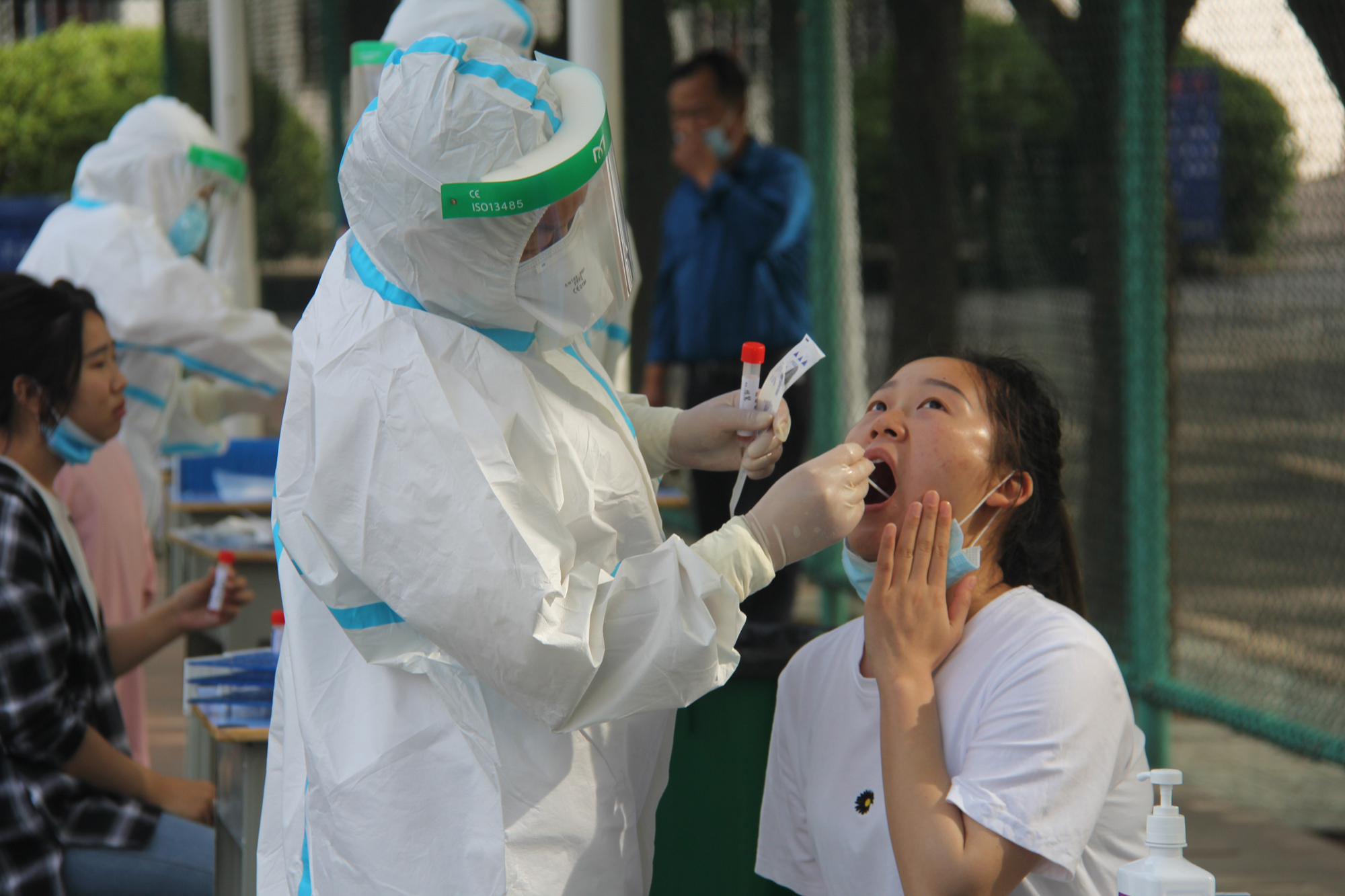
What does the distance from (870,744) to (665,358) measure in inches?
142

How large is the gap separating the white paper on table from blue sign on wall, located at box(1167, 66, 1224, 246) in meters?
2.53

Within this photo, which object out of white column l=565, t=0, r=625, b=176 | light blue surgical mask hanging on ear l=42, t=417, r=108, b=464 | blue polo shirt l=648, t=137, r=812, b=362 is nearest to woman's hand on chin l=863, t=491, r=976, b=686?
light blue surgical mask hanging on ear l=42, t=417, r=108, b=464

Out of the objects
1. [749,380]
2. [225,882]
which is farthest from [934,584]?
[225,882]

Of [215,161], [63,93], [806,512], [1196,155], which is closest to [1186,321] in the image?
[1196,155]

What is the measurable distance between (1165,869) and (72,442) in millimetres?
2657

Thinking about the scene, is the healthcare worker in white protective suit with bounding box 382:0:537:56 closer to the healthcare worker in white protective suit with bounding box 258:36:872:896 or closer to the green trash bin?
the green trash bin

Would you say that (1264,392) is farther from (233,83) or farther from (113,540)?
(233,83)

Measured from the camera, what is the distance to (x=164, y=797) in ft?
9.05

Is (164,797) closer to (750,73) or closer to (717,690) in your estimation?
(717,690)

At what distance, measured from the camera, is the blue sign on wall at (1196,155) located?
13.3 feet

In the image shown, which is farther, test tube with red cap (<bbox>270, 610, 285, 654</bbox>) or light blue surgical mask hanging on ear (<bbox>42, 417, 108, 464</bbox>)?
light blue surgical mask hanging on ear (<bbox>42, 417, 108, 464</bbox>)

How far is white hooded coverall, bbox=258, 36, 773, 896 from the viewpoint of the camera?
1623 mm

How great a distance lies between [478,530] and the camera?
1.60 meters

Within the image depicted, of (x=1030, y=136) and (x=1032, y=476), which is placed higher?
(x=1030, y=136)
